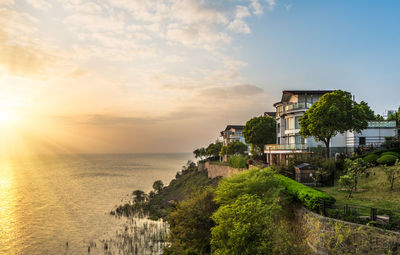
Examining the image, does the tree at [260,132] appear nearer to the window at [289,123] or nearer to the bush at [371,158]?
the window at [289,123]

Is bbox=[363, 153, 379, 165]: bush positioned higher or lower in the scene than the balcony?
lower

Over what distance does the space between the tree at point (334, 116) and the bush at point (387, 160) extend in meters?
5.86

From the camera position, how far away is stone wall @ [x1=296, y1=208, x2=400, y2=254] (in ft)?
49.6

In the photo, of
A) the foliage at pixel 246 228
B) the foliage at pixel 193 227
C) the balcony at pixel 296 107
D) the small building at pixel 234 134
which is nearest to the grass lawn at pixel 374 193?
the foliage at pixel 246 228

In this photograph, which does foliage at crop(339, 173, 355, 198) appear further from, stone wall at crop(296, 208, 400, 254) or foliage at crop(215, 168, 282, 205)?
stone wall at crop(296, 208, 400, 254)

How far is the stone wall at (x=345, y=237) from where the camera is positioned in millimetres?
15133

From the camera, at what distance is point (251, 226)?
778 inches

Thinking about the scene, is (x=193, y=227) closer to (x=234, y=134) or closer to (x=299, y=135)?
(x=299, y=135)

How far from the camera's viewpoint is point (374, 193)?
25234 mm

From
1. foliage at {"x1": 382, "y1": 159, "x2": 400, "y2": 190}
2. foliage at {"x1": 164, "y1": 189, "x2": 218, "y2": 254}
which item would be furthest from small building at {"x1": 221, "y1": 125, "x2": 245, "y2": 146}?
foliage at {"x1": 382, "y1": 159, "x2": 400, "y2": 190}

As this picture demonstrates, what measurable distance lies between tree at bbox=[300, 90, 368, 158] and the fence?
19.2 m

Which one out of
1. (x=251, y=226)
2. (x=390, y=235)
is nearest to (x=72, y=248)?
(x=251, y=226)

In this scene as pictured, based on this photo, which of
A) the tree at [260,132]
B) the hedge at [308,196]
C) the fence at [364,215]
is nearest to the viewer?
the fence at [364,215]

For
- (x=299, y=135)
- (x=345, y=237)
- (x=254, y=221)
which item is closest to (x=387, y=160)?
(x=299, y=135)
